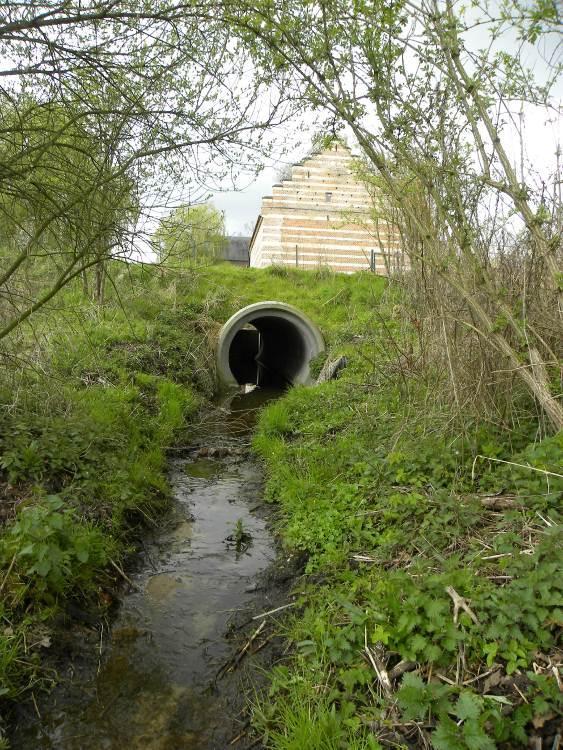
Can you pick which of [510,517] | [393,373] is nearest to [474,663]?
[510,517]

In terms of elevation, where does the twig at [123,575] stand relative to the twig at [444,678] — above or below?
below

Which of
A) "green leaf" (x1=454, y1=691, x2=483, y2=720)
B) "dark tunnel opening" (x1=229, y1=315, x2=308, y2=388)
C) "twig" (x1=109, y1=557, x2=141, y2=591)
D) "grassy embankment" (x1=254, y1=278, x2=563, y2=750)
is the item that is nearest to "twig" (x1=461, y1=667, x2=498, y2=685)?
"grassy embankment" (x1=254, y1=278, x2=563, y2=750)

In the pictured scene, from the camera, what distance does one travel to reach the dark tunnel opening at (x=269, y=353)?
13.8 m

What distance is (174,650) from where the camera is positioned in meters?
3.45

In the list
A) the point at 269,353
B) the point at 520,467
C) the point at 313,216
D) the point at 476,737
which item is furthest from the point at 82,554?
the point at 313,216

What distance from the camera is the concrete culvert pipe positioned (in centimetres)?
1165

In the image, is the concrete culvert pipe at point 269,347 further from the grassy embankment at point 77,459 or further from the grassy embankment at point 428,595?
the grassy embankment at point 428,595

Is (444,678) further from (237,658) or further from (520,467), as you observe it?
(520,467)

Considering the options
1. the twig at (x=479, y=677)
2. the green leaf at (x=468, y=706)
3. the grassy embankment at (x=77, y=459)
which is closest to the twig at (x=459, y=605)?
the twig at (x=479, y=677)

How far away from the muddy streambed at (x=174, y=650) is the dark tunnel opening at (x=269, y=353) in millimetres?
7083

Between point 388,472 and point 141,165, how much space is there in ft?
11.3

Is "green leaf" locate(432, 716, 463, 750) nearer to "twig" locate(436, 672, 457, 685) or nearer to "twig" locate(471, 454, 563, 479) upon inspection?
"twig" locate(436, 672, 457, 685)

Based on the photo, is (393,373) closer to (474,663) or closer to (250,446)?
(250,446)

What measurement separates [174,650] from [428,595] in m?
1.68
